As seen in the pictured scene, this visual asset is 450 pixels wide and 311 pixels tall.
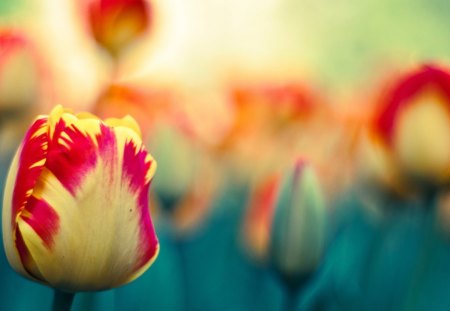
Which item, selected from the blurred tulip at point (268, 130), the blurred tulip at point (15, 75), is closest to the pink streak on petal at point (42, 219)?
the blurred tulip at point (15, 75)

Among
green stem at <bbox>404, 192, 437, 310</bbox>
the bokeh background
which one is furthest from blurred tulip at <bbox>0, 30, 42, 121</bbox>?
green stem at <bbox>404, 192, 437, 310</bbox>

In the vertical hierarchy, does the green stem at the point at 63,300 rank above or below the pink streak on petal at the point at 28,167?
below

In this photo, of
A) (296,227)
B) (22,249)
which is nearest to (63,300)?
(22,249)

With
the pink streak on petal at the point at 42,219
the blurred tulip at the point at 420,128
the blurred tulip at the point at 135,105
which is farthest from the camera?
the blurred tulip at the point at 135,105

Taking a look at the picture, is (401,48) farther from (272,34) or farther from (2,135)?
(2,135)

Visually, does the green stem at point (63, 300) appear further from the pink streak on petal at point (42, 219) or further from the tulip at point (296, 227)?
the tulip at point (296, 227)

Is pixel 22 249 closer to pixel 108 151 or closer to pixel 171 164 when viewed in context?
→ pixel 108 151
